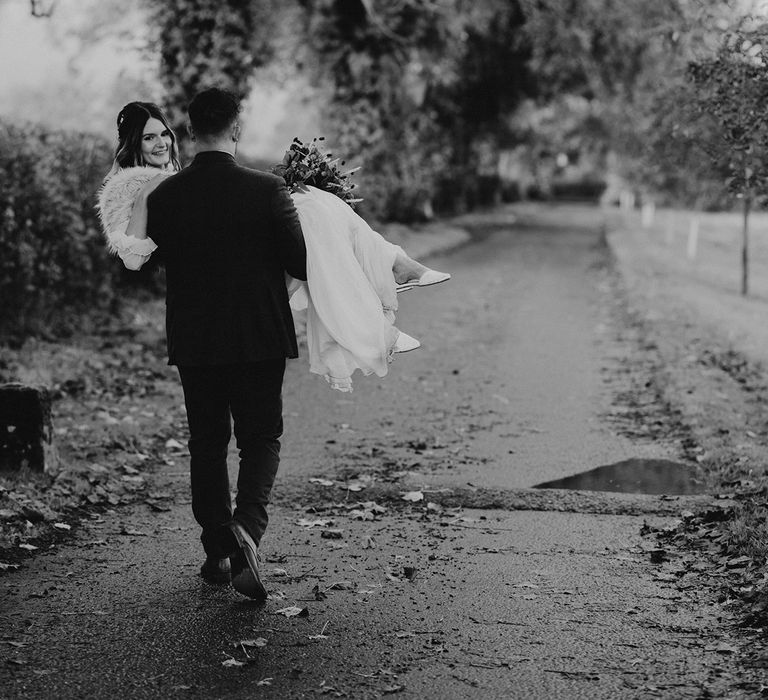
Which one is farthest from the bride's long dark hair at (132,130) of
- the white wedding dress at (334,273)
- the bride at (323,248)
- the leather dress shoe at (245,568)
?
the leather dress shoe at (245,568)

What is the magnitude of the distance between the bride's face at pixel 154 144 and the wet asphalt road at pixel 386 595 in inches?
80.7

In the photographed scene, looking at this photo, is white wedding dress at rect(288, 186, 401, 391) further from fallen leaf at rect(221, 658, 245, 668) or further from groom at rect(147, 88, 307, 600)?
fallen leaf at rect(221, 658, 245, 668)

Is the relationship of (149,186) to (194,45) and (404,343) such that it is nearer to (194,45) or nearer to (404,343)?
(404,343)

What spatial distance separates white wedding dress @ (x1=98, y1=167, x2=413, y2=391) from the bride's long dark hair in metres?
0.11

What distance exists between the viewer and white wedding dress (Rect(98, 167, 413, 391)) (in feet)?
16.1

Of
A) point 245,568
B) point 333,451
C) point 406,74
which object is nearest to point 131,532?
point 245,568

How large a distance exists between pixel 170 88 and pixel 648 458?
1237 cm

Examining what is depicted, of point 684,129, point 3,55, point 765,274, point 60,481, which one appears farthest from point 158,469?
point 3,55

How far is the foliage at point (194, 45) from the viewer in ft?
57.1

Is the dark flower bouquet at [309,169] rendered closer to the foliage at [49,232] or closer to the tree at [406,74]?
the foliage at [49,232]

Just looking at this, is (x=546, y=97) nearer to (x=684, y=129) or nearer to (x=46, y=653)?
(x=684, y=129)

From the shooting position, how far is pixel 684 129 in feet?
35.3

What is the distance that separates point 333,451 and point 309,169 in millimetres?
3359

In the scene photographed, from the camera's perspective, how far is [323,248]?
4.92 m
